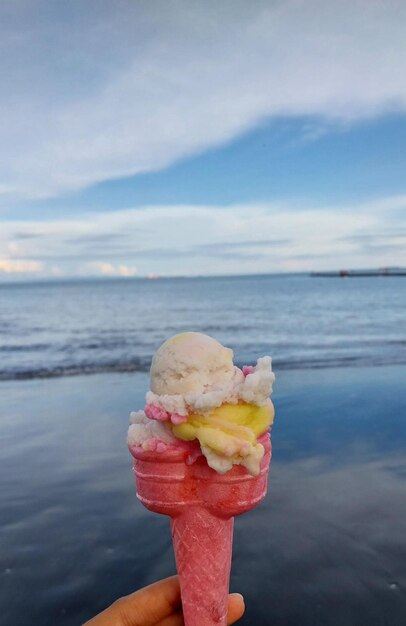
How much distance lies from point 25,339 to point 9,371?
8050 millimetres

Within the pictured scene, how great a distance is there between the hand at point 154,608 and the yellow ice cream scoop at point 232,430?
2.48ft

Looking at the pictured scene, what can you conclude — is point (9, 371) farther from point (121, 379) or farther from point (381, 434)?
point (381, 434)

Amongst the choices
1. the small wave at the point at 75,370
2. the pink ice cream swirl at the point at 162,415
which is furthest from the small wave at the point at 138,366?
Result: the pink ice cream swirl at the point at 162,415

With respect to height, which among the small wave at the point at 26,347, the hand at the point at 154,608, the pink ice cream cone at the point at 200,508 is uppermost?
the pink ice cream cone at the point at 200,508

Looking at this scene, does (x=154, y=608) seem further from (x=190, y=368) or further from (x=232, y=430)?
(x=190, y=368)

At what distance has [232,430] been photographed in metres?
1.74

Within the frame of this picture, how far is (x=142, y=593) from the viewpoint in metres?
2.18

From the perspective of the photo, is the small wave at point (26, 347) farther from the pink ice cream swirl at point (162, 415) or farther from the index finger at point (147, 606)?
the pink ice cream swirl at point (162, 415)

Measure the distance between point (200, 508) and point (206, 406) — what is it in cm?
40

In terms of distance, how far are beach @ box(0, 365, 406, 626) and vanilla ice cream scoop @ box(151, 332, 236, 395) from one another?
3.07m

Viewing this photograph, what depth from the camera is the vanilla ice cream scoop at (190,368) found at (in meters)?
1.80

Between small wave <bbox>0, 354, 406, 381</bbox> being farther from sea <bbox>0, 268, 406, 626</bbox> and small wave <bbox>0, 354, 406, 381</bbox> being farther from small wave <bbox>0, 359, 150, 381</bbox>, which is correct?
sea <bbox>0, 268, 406, 626</bbox>

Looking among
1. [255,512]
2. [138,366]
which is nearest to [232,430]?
[255,512]

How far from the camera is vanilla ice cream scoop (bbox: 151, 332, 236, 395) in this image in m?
1.80
